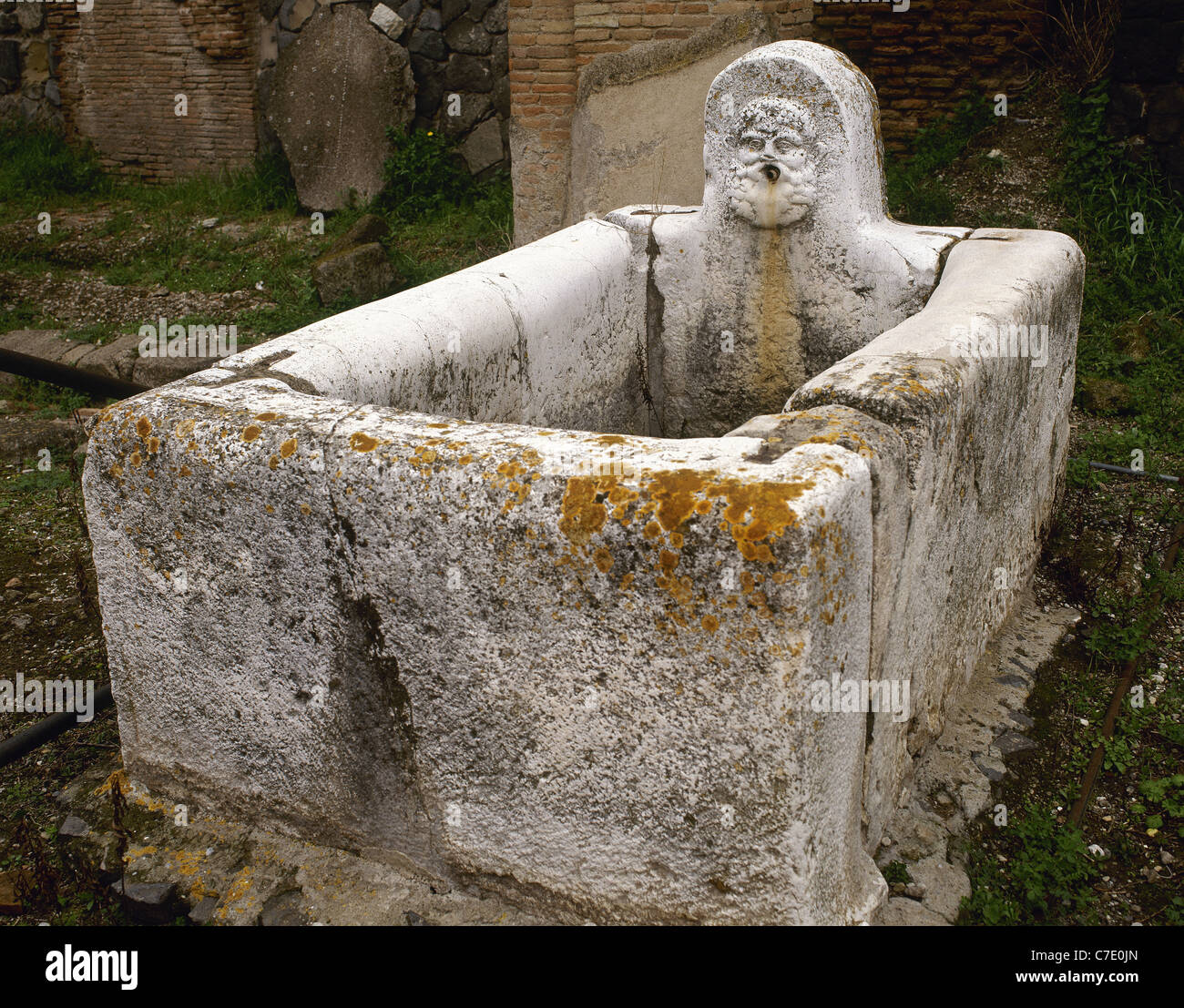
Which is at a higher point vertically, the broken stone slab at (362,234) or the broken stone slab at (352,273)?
the broken stone slab at (362,234)

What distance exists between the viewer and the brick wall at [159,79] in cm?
830

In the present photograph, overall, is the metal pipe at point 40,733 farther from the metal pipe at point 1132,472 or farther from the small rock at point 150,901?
the metal pipe at point 1132,472

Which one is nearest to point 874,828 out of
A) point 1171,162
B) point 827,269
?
point 827,269

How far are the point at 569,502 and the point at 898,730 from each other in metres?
0.91

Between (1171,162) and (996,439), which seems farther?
(1171,162)

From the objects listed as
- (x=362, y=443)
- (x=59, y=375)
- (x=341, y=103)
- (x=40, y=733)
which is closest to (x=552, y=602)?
(x=362, y=443)

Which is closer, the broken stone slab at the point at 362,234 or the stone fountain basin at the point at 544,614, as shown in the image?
the stone fountain basin at the point at 544,614

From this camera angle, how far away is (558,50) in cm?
579

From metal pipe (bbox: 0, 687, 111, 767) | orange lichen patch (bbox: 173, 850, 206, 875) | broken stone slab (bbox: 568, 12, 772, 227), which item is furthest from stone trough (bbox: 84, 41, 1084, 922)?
broken stone slab (bbox: 568, 12, 772, 227)

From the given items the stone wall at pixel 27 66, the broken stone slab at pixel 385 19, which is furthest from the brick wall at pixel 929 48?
the stone wall at pixel 27 66

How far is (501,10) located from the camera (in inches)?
298

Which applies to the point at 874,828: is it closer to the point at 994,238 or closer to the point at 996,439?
the point at 996,439

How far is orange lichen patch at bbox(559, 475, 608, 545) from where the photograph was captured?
1504 millimetres

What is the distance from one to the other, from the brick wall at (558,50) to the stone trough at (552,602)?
3533 millimetres
